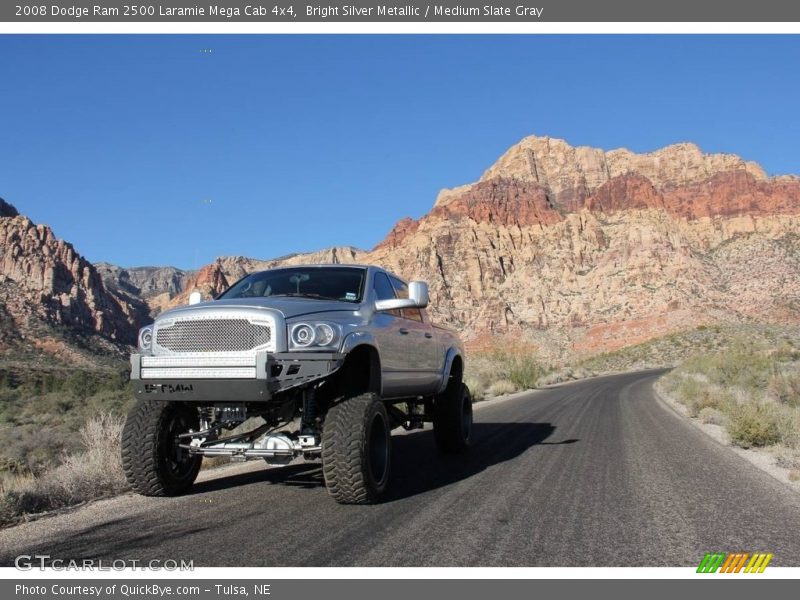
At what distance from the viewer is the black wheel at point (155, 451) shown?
6402mm

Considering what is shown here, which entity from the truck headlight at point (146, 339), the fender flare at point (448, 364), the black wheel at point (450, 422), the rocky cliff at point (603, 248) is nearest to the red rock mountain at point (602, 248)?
the rocky cliff at point (603, 248)

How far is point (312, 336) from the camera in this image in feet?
19.2

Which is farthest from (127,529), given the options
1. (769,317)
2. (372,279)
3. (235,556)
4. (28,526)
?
(769,317)

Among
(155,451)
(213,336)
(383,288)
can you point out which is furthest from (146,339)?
(383,288)

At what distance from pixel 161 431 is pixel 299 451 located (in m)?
1.61

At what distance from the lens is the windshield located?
7355mm

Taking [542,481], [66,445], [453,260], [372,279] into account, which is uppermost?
[453,260]

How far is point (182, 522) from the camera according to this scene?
18.1 ft

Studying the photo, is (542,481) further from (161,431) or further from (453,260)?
(453,260)

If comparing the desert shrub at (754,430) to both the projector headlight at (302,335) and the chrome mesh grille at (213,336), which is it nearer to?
the projector headlight at (302,335)

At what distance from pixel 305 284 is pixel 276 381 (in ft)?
7.16

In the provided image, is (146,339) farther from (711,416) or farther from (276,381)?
(711,416)

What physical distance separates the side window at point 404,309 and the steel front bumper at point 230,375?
2329 millimetres

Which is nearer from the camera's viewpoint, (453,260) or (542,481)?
(542,481)
